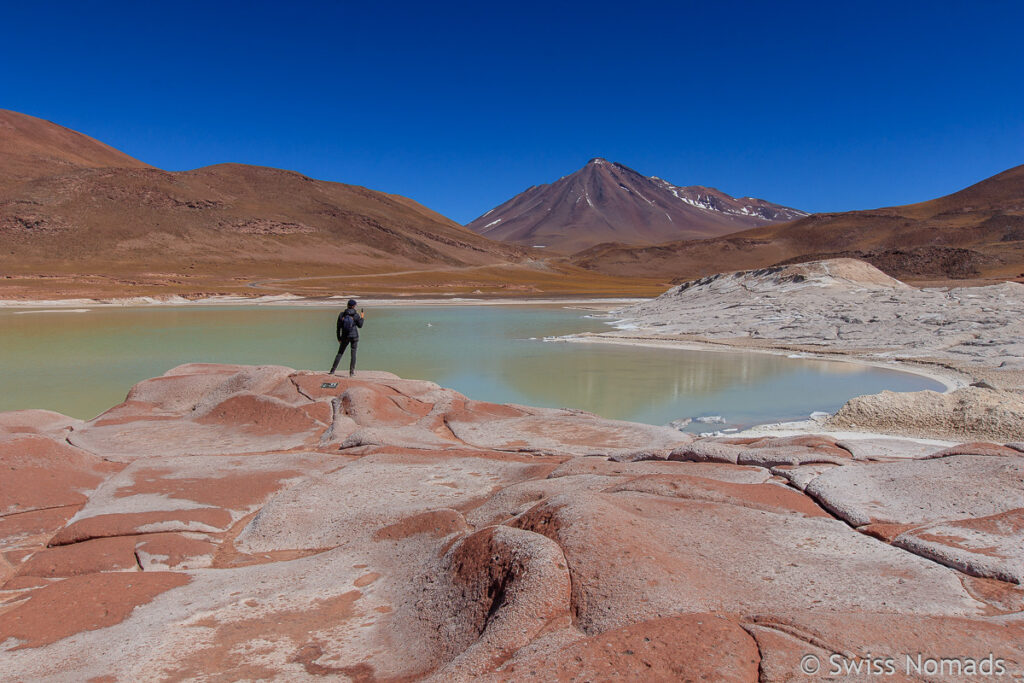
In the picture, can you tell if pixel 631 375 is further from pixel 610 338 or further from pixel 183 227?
pixel 183 227

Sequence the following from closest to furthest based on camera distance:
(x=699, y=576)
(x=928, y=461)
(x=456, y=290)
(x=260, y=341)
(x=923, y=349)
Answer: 1. (x=699, y=576)
2. (x=928, y=461)
3. (x=923, y=349)
4. (x=260, y=341)
5. (x=456, y=290)

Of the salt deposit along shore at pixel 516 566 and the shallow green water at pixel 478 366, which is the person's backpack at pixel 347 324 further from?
the salt deposit along shore at pixel 516 566

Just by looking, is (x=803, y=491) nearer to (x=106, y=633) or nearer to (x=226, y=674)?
(x=226, y=674)

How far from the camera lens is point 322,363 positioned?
17625 mm

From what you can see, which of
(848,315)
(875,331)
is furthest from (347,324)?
(848,315)

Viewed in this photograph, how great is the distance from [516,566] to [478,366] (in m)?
14.7

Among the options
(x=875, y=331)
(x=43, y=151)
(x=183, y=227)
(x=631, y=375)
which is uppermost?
(x=43, y=151)

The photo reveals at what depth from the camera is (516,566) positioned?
3.00m

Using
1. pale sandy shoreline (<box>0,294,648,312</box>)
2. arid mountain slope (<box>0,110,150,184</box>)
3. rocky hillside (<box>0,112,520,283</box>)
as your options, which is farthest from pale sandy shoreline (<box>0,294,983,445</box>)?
arid mountain slope (<box>0,110,150,184</box>)

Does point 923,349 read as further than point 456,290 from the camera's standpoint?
No

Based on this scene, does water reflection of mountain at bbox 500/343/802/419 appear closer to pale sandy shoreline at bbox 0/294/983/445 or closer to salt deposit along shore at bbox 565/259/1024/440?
pale sandy shoreline at bbox 0/294/983/445

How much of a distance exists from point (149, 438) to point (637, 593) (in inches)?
267

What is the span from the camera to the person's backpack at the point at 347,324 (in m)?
12.5

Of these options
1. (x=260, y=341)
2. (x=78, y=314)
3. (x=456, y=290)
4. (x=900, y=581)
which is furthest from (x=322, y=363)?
(x=456, y=290)
